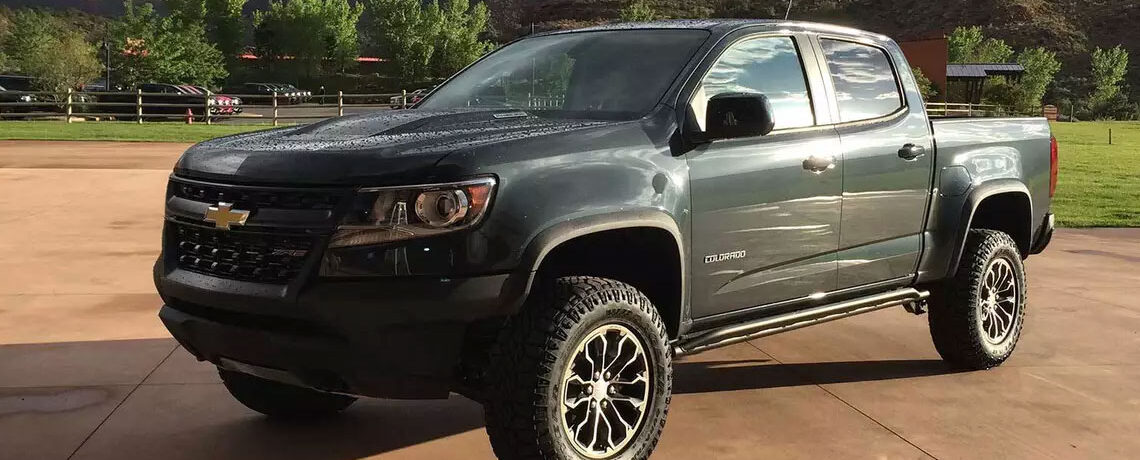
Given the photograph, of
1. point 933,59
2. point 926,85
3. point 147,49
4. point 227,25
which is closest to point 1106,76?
point 933,59

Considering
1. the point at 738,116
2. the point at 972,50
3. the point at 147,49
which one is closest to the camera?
the point at 738,116

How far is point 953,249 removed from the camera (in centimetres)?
554

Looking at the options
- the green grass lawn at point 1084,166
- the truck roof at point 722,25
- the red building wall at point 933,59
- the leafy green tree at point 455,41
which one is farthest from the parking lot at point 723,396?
the leafy green tree at point 455,41

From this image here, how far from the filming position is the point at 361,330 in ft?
11.2

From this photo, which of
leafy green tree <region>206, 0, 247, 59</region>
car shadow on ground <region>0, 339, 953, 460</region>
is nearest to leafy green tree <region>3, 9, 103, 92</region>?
car shadow on ground <region>0, 339, 953, 460</region>

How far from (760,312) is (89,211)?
8701 mm

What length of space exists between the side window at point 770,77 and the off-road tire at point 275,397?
81.3 inches

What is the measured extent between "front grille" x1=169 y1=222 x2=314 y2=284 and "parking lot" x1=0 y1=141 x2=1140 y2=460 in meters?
0.88

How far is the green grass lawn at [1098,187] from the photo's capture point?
13422 mm

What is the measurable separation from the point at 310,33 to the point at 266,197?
109m

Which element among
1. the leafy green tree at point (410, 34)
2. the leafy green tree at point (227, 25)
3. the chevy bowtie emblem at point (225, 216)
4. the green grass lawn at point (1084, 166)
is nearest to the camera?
the chevy bowtie emblem at point (225, 216)

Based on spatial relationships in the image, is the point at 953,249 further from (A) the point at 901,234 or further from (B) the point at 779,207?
(B) the point at 779,207

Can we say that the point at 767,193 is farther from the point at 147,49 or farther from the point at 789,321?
the point at 147,49

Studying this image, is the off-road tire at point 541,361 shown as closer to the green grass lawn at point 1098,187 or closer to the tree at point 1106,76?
the green grass lawn at point 1098,187
